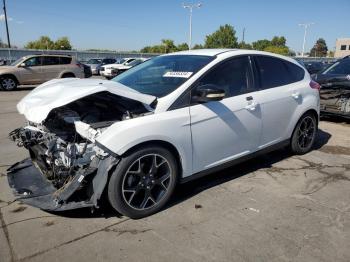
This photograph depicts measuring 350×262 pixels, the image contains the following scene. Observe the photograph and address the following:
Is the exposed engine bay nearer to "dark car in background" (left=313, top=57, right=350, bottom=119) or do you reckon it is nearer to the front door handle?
the front door handle

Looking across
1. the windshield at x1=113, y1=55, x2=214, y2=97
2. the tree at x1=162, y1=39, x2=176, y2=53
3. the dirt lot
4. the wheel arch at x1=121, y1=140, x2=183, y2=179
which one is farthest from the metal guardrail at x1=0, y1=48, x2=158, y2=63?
the tree at x1=162, y1=39, x2=176, y2=53

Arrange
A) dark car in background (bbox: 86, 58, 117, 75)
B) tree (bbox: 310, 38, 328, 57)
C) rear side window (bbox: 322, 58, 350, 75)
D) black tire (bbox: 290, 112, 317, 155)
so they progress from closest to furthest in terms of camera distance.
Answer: black tire (bbox: 290, 112, 317, 155), rear side window (bbox: 322, 58, 350, 75), dark car in background (bbox: 86, 58, 117, 75), tree (bbox: 310, 38, 328, 57)

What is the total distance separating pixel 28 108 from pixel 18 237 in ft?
4.38

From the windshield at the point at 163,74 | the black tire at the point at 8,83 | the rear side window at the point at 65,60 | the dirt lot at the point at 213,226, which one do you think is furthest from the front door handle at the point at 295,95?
the rear side window at the point at 65,60

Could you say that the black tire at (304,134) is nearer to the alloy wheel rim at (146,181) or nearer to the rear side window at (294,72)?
the rear side window at (294,72)

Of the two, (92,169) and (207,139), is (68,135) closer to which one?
(92,169)

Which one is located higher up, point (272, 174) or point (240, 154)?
point (240, 154)

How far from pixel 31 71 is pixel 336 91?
554 inches

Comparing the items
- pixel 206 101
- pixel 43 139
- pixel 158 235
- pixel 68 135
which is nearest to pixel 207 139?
pixel 206 101

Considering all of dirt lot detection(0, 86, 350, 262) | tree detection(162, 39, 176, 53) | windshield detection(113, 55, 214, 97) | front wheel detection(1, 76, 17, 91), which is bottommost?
dirt lot detection(0, 86, 350, 262)

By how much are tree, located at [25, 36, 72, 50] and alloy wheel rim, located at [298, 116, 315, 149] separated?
270 feet

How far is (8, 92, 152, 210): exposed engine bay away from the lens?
135 inches

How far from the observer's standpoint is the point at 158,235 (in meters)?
3.39

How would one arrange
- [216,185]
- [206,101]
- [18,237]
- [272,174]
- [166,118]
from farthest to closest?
[272,174] → [216,185] → [206,101] → [166,118] → [18,237]
